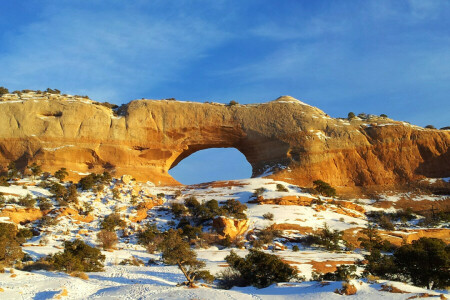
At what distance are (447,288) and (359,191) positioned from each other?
27.8 m

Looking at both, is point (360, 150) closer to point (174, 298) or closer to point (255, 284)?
point (255, 284)

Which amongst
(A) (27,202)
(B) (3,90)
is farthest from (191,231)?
(B) (3,90)

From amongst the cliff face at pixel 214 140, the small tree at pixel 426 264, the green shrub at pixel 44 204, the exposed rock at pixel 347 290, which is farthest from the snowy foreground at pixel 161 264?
the cliff face at pixel 214 140

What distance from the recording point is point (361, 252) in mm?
28859

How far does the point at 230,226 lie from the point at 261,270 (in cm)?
1112

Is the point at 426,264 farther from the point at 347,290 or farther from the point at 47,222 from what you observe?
the point at 47,222

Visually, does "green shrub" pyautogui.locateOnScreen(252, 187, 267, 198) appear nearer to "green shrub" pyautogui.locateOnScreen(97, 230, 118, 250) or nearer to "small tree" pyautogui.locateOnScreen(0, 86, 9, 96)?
"green shrub" pyautogui.locateOnScreen(97, 230, 118, 250)

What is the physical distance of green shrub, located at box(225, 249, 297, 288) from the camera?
20.3 meters

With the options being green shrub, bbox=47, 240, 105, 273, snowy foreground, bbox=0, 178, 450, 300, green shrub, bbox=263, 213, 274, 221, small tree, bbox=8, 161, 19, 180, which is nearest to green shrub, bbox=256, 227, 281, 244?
snowy foreground, bbox=0, 178, 450, 300

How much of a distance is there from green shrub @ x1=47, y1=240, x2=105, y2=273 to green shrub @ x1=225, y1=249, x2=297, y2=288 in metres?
8.25

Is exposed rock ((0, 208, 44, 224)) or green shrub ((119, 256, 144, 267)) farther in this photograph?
exposed rock ((0, 208, 44, 224))

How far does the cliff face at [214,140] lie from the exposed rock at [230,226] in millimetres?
13198

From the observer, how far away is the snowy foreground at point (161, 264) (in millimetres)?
16781

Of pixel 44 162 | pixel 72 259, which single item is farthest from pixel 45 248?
pixel 44 162
